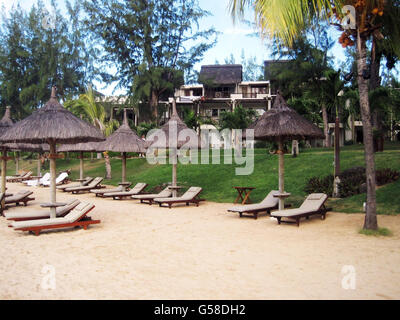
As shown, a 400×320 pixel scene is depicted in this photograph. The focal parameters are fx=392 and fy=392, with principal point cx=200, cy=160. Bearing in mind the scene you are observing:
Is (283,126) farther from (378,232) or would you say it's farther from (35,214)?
(35,214)

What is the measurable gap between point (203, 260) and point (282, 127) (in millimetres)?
5505

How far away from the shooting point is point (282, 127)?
10711 millimetres

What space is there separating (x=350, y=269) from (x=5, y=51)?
3897 centimetres

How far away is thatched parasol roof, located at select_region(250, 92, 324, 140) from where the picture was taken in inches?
420

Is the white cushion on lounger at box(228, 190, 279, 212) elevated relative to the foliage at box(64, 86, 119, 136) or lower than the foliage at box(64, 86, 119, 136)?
lower

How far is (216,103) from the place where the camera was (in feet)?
122

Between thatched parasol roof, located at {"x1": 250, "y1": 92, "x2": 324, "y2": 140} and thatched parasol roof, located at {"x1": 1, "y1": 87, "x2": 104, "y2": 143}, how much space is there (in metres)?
4.80

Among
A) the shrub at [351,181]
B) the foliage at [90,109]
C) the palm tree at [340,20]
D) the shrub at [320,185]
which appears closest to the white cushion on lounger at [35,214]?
the palm tree at [340,20]

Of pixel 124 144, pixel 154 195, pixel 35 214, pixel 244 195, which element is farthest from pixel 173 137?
pixel 35 214

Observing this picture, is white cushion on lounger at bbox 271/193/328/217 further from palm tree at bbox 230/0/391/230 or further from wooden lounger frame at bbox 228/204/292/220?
palm tree at bbox 230/0/391/230

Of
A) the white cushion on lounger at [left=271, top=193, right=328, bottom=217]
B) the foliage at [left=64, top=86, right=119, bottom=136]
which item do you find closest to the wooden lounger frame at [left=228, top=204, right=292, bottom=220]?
the white cushion on lounger at [left=271, top=193, right=328, bottom=217]

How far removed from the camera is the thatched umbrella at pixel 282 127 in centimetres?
1065
